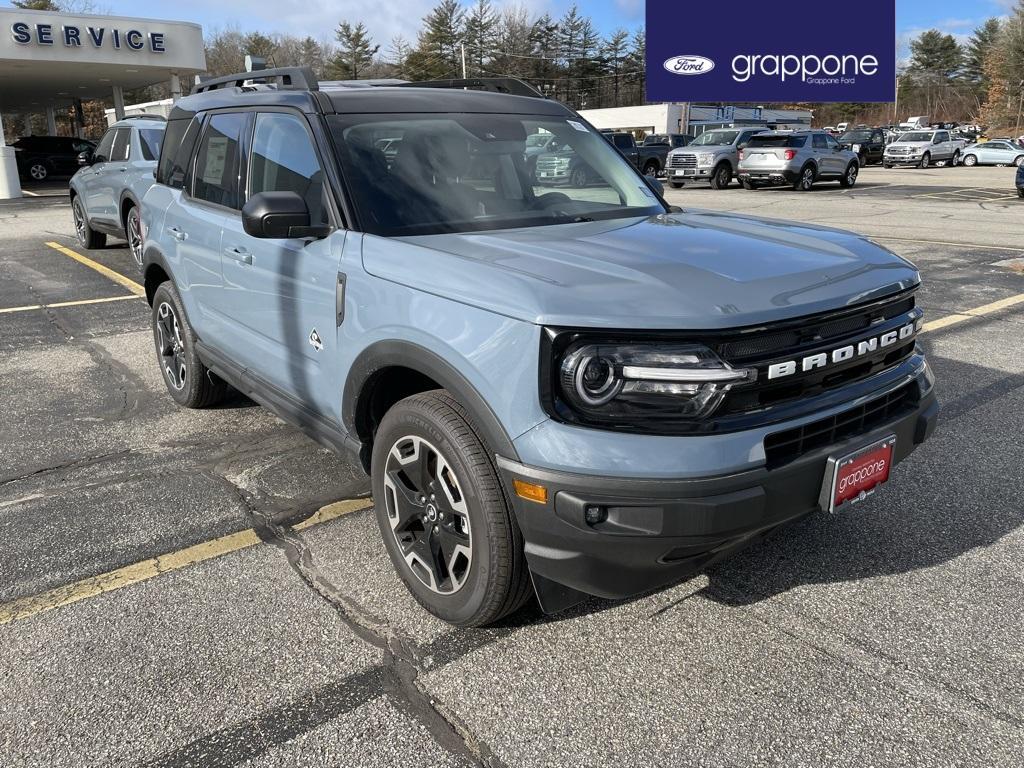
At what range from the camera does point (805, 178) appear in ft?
80.3

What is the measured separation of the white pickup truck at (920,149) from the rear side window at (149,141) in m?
36.7

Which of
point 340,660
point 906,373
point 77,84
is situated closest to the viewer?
point 340,660

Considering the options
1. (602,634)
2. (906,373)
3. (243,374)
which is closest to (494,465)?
(602,634)

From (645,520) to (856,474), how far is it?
2.66 ft

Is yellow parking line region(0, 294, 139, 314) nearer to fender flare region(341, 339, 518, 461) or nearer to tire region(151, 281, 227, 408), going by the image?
tire region(151, 281, 227, 408)

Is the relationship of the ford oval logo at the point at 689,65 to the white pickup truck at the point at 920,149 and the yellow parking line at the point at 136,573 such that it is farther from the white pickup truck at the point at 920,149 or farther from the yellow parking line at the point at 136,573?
the yellow parking line at the point at 136,573

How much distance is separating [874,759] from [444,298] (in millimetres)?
1836

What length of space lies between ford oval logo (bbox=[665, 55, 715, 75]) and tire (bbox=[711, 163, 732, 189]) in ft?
46.1

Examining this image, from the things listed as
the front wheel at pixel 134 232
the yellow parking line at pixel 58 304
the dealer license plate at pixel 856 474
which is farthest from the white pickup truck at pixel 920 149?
the dealer license plate at pixel 856 474

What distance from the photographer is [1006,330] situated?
708 centimetres

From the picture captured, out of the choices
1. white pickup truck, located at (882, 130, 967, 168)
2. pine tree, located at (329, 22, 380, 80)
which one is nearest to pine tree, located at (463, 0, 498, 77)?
pine tree, located at (329, 22, 380, 80)

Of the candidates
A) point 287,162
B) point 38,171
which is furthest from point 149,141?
point 38,171

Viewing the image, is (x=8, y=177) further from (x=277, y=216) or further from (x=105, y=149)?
(x=277, y=216)

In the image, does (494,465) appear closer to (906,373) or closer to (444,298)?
(444,298)
